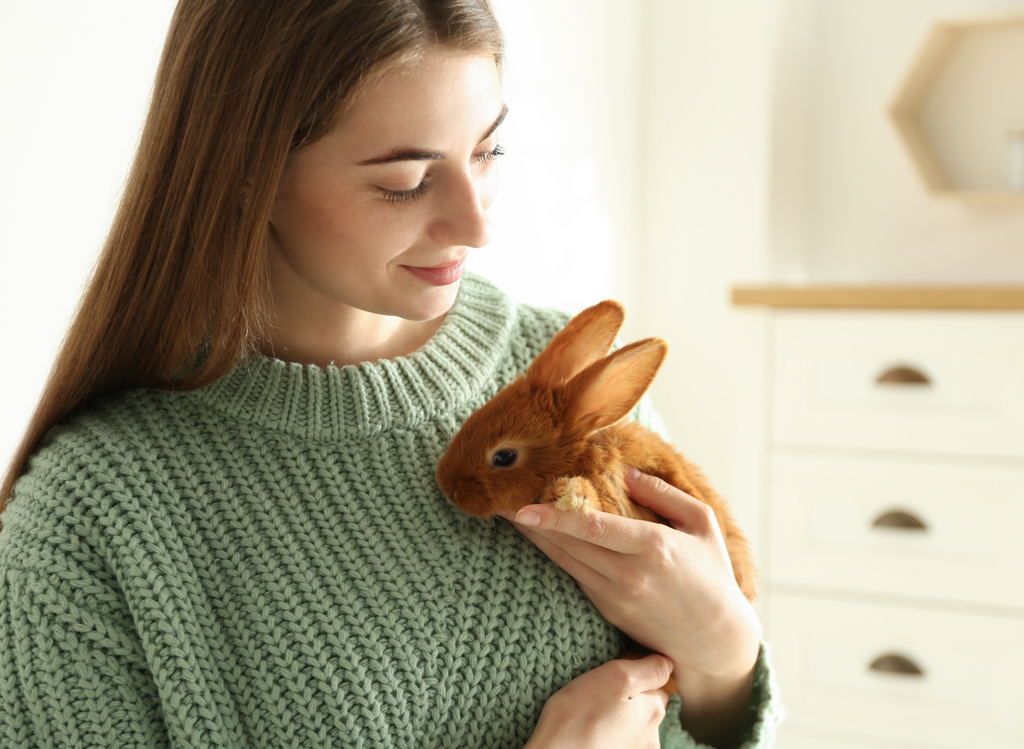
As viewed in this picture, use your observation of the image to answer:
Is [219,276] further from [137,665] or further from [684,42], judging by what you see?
[684,42]

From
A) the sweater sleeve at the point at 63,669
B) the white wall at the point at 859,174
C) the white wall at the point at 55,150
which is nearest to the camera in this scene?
the sweater sleeve at the point at 63,669

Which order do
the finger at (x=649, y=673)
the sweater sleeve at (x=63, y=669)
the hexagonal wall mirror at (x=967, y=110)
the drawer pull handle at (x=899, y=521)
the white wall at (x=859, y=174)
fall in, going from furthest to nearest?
the white wall at (x=859, y=174)
the hexagonal wall mirror at (x=967, y=110)
the drawer pull handle at (x=899, y=521)
the finger at (x=649, y=673)
the sweater sleeve at (x=63, y=669)

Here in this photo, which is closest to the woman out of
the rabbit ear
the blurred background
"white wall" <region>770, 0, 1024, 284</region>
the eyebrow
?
the eyebrow

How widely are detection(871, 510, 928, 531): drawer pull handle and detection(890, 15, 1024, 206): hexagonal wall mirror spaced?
825 millimetres

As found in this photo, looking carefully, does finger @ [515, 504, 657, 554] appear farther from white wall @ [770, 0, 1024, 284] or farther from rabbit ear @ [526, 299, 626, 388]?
white wall @ [770, 0, 1024, 284]

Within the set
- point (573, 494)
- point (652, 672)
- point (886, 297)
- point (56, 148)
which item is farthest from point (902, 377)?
point (56, 148)

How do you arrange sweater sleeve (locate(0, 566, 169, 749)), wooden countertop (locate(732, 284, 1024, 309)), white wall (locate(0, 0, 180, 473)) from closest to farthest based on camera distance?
sweater sleeve (locate(0, 566, 169, 749)), white wall (locate(0, 0, 180, 473)), wooden countertop (locate(732, 284, 1024, 309))

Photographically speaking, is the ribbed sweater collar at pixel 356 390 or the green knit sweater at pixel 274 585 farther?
the ribbed sweater collar at pixel 356 390

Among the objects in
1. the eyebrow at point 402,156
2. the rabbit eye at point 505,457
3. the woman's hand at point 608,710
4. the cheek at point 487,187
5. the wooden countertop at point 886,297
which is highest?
the wooden countertop at point 886,297

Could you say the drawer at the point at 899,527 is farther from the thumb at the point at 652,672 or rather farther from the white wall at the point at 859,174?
the thumb at the point at 652,672

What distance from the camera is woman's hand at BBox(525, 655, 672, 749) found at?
756 mm

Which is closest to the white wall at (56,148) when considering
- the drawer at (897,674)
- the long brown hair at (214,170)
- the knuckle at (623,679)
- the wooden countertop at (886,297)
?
Result: the long brown hair at (214,170)

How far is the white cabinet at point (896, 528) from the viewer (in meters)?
1.69

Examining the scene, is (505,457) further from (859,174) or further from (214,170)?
(859,174)
